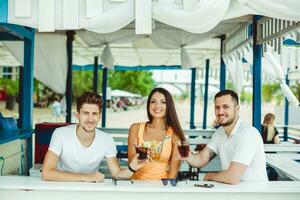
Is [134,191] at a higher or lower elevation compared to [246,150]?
lower

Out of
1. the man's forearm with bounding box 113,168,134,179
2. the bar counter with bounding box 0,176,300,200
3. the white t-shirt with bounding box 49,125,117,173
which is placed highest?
the white t-shirt with bounding box 49,125,117,173

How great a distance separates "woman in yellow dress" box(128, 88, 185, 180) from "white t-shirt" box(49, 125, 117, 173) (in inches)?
8.5

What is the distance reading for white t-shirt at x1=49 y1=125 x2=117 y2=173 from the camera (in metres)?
3.04

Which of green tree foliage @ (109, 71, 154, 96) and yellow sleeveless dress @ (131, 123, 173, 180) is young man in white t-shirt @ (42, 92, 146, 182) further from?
green tree foliage @ (109, 71, 154, 96)

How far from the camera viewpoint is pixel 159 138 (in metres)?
3.29

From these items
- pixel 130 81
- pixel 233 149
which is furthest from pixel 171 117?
pixel 130 81

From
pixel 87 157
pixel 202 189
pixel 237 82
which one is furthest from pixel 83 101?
pixel 237 82

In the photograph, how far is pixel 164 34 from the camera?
26.2ft

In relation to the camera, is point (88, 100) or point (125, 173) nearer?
point (125, 173)

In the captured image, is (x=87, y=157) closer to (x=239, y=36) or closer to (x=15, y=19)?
(x=15, y=19)

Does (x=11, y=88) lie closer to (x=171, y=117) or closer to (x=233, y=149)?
(x=171, y=117)

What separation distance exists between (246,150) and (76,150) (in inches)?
45.3

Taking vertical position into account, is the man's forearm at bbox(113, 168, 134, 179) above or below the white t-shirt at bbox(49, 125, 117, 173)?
below

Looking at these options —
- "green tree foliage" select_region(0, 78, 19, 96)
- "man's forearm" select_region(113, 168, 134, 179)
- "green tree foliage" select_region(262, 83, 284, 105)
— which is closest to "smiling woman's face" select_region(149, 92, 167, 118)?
"man's forearm" select_region(113, 168, 134, 179)
